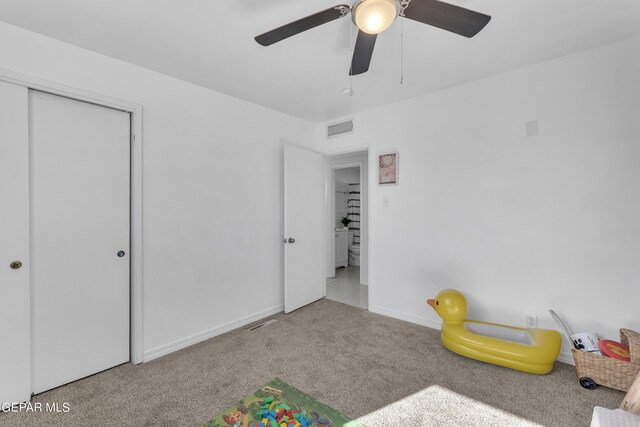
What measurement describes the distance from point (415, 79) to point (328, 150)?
1550 mm

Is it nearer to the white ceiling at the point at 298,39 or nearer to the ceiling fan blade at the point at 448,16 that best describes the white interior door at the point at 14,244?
the white ceiling at the point at 298,39

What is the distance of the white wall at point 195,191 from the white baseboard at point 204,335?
0.03 ft

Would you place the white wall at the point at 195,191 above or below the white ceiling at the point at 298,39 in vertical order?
below

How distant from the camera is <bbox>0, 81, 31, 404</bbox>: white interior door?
180 centimetres

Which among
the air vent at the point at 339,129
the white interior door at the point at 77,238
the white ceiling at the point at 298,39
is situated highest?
the white ceiling at the point at 298,39

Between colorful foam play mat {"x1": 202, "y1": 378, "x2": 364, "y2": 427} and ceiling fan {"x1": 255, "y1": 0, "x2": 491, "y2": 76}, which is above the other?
ceiling fan {"x1": 255, "y1": 0, "x2": 491, "y2": 76}

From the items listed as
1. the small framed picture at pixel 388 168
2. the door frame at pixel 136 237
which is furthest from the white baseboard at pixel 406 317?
the door frame at pixel 136 237

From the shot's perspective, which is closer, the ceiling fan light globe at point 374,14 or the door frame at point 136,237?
the ceiling fan light globe at point 374,14

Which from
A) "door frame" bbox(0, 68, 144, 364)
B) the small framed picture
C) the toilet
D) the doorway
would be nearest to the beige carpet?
"door frame" bbox(0, 68, 144, 364)

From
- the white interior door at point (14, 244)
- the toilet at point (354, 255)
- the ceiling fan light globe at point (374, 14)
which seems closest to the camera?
the ceiling fan light globe at point (374, 14)

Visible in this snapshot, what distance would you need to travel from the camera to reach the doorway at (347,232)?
174 inches

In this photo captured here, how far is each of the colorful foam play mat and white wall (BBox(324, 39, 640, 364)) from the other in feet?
5.55

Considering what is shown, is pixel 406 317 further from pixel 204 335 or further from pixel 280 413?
pixel 204 335

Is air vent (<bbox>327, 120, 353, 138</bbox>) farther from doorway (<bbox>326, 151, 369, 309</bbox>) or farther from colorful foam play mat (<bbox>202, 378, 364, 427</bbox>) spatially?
colorful foam play mat (<bbox>202, 378, 364, 427</bbox>)
